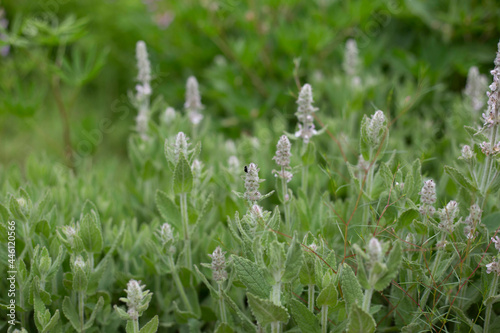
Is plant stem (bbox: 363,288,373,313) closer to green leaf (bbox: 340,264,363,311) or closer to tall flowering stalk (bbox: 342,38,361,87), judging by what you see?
green leaf (bbox: 340,264,363,311)

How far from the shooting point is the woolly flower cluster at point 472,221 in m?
1.32

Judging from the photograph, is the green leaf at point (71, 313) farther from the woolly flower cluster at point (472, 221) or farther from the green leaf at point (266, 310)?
the woolly flower cluster at point (472, 221)

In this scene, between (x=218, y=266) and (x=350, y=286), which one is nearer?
(x=350, y=286)

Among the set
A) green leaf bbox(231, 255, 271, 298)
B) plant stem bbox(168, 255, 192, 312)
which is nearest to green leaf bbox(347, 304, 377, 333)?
green leaf bbox(231, 255, 271, 298)

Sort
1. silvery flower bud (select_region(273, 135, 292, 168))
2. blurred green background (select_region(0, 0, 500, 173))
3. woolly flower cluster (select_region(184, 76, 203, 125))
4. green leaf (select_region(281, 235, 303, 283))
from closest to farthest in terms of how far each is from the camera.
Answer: green leaf (select_region(281, 235, 303, 283)) < silvery flower bud (select_region(273, 135, 292, 168)) < woolly flower cluster (select_region(184, 76, 203, 125)) < blurred green background (select_region(0, 0, 500, 173))

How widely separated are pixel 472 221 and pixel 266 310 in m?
0.65

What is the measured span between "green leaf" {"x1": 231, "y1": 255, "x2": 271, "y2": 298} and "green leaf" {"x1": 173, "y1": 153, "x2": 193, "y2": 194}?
0.92 ft

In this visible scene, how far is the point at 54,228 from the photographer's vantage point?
65.4 inches

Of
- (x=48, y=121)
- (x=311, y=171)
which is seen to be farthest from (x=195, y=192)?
(x=48, y=121)

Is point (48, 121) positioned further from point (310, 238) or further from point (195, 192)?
point (310, 238)

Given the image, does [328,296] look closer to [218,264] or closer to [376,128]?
[218,264]

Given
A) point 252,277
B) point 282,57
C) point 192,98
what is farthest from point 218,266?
point 282,57

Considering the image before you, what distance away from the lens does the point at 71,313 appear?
1.42 m

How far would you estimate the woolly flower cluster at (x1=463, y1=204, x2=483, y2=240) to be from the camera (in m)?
1.32
